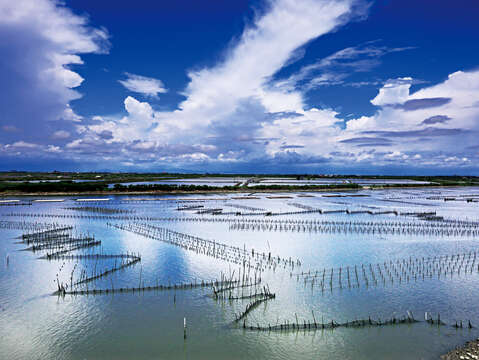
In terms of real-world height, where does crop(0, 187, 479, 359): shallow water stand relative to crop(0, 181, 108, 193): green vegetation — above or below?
below

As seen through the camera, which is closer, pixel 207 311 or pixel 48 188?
pixel 207 311

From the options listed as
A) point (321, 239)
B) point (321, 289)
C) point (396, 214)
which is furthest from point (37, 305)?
point (396, 214)

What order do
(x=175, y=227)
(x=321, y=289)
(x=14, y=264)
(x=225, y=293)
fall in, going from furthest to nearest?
1. (x=175, y=227)
2. (x=14, y=264)
3. (x=321, y=289)
4. (x=225, y=293)

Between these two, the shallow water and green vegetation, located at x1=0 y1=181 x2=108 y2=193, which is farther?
green vegetation, located at x1=0 y1=181 x2=108 y2=193

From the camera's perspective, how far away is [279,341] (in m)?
12.6

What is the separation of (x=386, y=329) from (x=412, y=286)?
581cm

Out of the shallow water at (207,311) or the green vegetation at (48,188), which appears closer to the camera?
the shallow water at (207,311)

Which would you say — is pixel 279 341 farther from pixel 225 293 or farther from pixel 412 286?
pixel 412 286

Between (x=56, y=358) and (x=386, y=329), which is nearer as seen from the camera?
(x=56, y=358)

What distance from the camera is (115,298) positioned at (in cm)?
1625

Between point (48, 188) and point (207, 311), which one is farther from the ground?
point (48, 188)

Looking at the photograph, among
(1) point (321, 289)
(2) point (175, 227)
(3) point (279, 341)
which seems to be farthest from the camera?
(2) point (175, 227)

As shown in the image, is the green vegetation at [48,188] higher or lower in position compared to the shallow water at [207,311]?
higher

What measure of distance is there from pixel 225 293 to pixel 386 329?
23.6 ft
